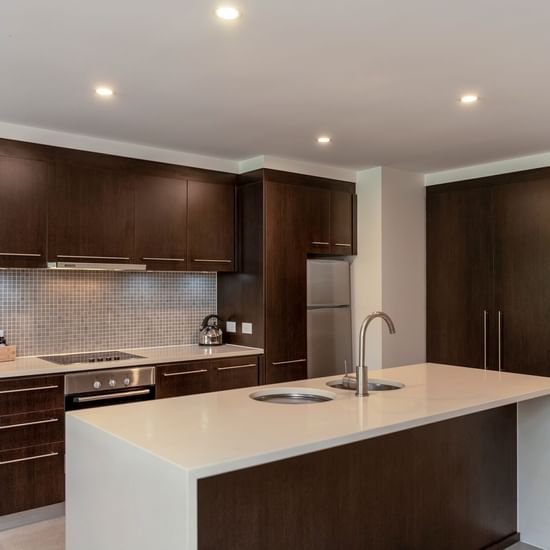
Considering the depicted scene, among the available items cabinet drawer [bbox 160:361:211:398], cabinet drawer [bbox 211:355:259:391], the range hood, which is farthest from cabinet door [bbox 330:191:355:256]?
the range hood

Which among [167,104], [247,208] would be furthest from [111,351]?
[167,104]

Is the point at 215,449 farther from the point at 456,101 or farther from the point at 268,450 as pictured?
the point at 456,101

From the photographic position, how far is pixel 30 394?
333 centimetres

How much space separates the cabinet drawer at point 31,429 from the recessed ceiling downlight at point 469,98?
116 inches

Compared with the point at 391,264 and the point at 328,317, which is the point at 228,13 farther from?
the point at 391,264

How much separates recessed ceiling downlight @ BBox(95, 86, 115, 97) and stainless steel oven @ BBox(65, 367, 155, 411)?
1672 mm

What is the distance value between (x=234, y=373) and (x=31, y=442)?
1.44 m

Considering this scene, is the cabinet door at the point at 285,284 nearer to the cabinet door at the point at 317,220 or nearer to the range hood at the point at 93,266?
the cabinet door at the point at 317,220

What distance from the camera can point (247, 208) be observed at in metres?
4.56

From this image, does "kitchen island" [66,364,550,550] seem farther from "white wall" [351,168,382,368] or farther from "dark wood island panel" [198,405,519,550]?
"white wall" [351,168,382,368]

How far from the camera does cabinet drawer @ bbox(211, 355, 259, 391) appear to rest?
13.5 feet

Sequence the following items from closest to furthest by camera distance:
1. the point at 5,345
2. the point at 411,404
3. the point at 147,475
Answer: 1. the point at 147,475
2. the point at 411,404
3. the point at 5,345

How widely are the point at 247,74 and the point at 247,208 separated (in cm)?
188

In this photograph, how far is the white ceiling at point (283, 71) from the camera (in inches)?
84.2
